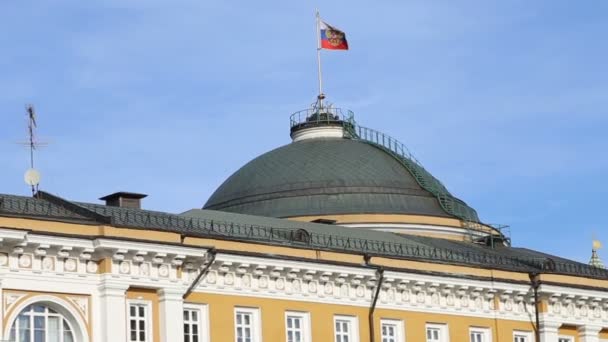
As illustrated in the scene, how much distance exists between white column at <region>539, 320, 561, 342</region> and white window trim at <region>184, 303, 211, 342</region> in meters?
13.7

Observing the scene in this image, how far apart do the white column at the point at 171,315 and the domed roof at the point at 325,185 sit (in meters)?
16.1

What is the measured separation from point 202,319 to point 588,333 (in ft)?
52.2

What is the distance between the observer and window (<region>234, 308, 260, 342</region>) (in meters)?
47.2

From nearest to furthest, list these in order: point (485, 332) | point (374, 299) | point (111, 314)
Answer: point (111, 314) < point (374, 299) < point (485, 332)

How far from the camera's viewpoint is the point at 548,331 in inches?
2157

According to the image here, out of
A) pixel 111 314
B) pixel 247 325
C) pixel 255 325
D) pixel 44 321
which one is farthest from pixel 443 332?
pixel 44 321

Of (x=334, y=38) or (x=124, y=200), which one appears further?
(x=334, y=38)

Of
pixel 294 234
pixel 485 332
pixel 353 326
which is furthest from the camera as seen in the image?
→ pixel 485 332

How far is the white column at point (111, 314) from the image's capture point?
143 feet

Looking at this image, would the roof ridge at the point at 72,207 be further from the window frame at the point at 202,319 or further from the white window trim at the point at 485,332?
the white window trim at the point at 485,332

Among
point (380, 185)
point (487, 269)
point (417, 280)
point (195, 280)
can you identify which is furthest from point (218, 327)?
point (380, 185)

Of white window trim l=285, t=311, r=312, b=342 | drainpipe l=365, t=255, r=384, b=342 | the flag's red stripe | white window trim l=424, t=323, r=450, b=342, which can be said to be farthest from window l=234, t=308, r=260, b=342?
the flag's red stripe

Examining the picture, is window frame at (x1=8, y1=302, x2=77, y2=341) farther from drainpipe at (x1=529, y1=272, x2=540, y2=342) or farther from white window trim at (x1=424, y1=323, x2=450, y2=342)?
drainpipe at (x1=529, y1=272, x2=540, y2=342)

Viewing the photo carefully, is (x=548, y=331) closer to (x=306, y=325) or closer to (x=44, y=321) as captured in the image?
(x=306, y=325)
